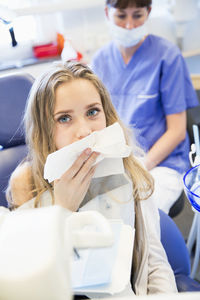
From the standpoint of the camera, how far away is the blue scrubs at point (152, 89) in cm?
151

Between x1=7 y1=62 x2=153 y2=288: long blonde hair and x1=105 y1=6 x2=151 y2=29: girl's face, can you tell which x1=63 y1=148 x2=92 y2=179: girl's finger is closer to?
x1=7 y1=62 x2=153 y2=288: long blonde hair

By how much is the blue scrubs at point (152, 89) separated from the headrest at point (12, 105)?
533mm

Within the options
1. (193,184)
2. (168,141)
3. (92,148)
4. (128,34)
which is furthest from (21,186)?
(128,34)

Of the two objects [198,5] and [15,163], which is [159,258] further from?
[198,5]

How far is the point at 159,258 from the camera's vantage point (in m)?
0.89

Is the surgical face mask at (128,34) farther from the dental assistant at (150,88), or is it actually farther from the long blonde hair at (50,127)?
the long blonde hair at (50,127)

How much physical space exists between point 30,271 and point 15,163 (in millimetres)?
902

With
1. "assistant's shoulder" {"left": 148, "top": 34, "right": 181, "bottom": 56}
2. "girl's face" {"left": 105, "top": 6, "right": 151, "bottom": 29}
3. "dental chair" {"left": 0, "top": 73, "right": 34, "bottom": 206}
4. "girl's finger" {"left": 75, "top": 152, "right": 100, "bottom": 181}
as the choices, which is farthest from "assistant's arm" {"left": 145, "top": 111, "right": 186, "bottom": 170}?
"girl's finger" {"left": 75, "top": 152, "right": 100, "bottom": 181}

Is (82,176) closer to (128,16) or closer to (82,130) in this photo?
(82,130)

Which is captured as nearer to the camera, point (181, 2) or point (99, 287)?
point (99, 287)

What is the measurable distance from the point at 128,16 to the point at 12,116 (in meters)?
0.73

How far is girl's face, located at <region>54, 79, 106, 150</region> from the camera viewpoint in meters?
0.80

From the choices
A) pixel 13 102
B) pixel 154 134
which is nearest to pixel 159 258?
pixel 13 102

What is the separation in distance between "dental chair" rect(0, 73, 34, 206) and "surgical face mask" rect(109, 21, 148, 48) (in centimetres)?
56
